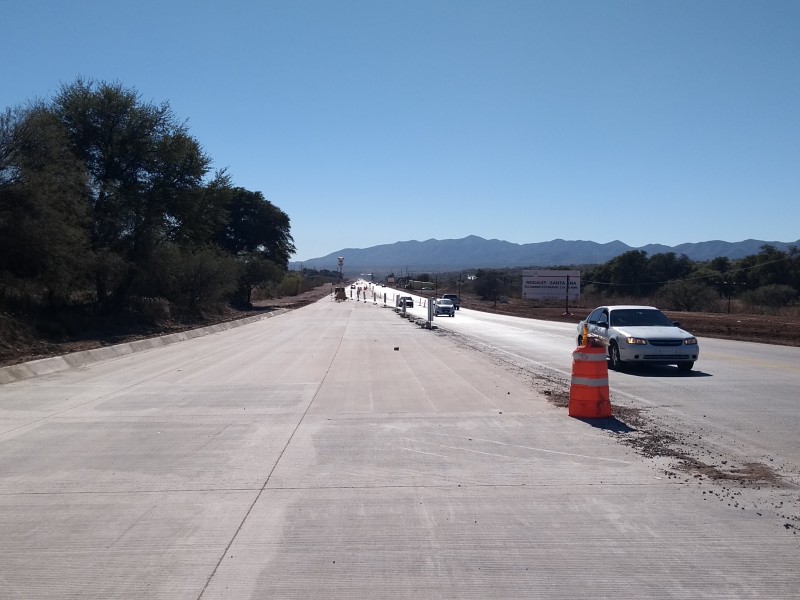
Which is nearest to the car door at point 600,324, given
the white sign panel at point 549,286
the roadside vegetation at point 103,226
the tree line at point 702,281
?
the roadside vegetation at point 103,226

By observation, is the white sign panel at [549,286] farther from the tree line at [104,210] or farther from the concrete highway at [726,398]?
the concrete highway at [726,398]

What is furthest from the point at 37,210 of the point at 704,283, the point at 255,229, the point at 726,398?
the point at 704,283

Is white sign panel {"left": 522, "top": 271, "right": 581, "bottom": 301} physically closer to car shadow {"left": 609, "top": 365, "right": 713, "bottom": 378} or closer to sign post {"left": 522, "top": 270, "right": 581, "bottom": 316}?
sign post {"left": 522, "top": 270, "right": 581, "bottom": 316}

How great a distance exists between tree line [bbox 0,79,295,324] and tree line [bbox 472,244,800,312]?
42223 millimetres

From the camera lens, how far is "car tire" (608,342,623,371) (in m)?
19.5

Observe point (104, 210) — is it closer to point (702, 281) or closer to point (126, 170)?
point (126, 170)

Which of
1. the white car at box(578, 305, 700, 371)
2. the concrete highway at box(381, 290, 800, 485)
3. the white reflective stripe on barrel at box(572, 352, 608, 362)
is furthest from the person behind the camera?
the white car at box(578, 305, 700, 371)

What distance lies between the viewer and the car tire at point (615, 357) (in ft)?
63.8

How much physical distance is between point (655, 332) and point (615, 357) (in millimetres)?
1143

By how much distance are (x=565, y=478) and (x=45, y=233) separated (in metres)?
20.9

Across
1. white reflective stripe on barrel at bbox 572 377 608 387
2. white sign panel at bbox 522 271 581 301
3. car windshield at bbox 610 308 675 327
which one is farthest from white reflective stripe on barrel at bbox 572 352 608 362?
white sign panel at bbox 522 271 581 301

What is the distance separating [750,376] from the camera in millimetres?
18016

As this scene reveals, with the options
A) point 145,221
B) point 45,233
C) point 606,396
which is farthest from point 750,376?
point 145,221

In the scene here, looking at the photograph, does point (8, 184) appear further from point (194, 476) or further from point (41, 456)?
point (194, 476)
